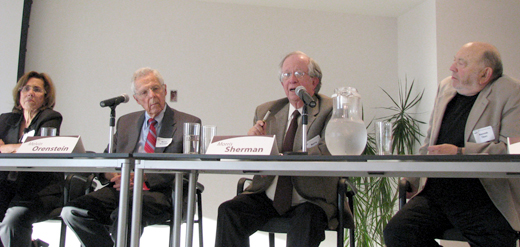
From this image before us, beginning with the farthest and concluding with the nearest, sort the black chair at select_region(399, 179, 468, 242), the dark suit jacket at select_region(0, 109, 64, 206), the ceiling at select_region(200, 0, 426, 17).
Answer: the ceiling at select_region(200, 0, 426, 17), the dark suit jacket at select_region(0, 109, 64, 206), the black chair at select_region(399, 179, 468, 242)

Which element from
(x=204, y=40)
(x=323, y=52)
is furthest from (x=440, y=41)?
(x=204, y=40)

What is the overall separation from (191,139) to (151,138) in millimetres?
829

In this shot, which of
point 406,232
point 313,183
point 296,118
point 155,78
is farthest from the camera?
point 155,78

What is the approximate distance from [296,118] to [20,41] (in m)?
2.94

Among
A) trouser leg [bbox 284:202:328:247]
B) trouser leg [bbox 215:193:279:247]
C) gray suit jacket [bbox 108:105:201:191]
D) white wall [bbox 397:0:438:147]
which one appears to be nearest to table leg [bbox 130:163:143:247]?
trouser leg [bbox 215:193:279:247]

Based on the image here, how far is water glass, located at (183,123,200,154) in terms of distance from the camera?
191 centimetres

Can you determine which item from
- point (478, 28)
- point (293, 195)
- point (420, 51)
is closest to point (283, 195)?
point (293, 195)

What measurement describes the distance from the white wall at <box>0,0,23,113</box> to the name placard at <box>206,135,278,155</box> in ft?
9.82

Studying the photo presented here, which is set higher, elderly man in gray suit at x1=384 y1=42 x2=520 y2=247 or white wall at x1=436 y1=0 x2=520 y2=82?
white wall at x1=436 y1=0 x2=520 y2=82

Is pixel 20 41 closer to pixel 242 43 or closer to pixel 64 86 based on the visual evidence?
pixel 64 86

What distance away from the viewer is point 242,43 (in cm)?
448

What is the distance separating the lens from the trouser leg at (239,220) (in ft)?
6.91

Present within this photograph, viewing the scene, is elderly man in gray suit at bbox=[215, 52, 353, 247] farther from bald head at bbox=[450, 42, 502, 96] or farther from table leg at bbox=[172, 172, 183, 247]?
bald head at bbox=[450, 42, 502, 96]

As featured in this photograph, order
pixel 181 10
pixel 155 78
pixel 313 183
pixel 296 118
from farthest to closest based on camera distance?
pixel 181 10 < pixel 155 78 < pixel 296 118 < pixel 313 183
